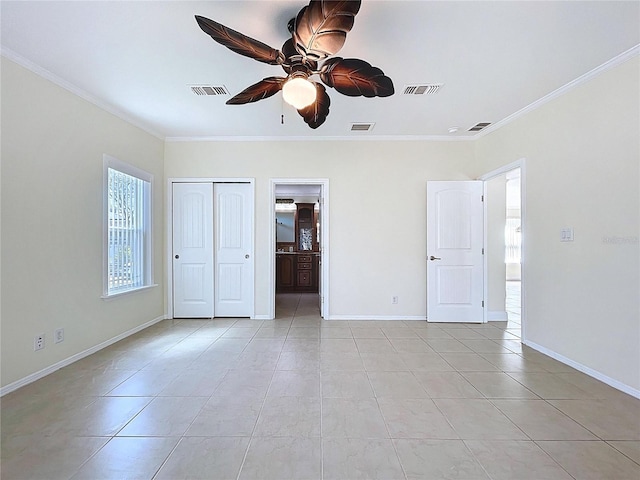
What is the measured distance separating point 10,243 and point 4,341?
74 cm

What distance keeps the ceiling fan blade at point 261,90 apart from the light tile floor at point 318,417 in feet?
7.49

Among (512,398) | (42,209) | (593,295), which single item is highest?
(42,209)

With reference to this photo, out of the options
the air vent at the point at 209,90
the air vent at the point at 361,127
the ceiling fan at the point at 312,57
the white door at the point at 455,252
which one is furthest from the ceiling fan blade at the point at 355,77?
the white door at the point at 455,252

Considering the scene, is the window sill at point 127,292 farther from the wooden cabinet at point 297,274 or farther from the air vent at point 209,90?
the wooden cabinet at point 297,274

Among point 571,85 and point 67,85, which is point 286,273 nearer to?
point 67,85

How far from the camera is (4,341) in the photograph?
95.3 inches

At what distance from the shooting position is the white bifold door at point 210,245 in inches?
186

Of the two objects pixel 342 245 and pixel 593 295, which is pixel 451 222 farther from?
pixel 593 295

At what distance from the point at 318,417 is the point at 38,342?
2.46 meters

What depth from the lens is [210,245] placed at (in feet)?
15.5

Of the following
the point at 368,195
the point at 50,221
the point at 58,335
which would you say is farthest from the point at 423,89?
the point at 58,335

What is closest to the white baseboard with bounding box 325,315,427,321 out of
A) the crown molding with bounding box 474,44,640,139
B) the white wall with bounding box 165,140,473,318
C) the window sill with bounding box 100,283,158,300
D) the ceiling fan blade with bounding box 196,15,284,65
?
the white wall with bounding box 165,140,473,318

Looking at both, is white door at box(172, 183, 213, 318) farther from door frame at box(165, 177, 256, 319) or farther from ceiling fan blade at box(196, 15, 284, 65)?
ceiling fan blade at box(196, 15, 284, 65)

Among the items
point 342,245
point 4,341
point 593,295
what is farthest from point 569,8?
point 4,341
